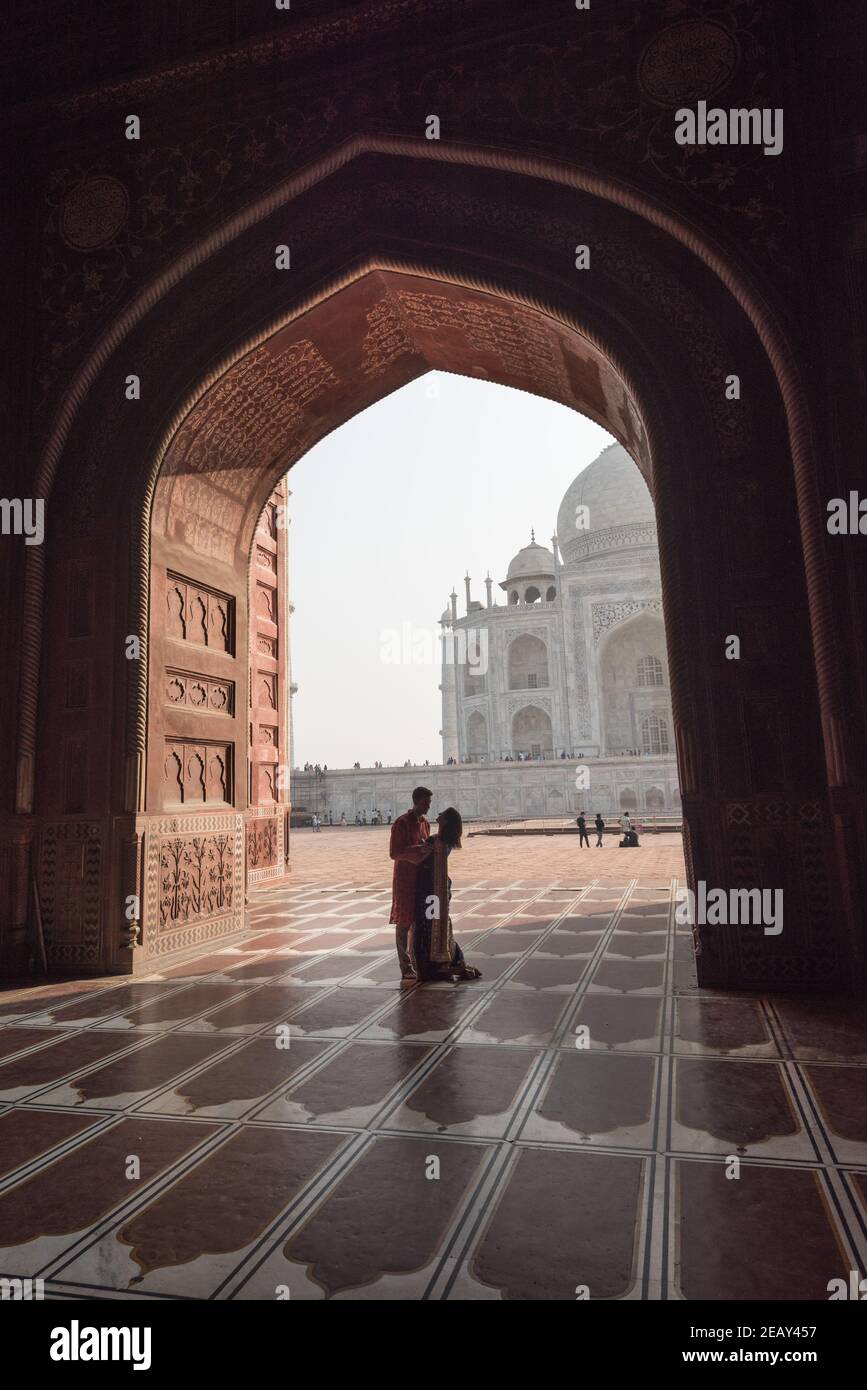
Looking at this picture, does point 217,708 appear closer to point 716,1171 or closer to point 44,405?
point 44,405

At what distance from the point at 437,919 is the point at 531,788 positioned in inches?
831

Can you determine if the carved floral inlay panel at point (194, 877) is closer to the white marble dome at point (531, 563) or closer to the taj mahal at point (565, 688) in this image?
the taj mahal at point (565, 688)

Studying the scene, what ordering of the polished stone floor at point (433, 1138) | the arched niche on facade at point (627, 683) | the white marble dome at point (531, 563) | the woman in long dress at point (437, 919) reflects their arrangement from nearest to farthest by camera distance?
the polished stone floor at point (433, 1138) → the woman in long dress at point (437, 919) → the arched niche on facade at point (627, 683) → the white marble dome at point (531, 563)

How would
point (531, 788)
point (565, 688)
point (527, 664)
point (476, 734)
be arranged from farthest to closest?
point (476, 734)
point (527, 664)
point (565, 688)
point (531, 788)

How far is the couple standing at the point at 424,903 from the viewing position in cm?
420

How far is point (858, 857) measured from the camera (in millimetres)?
3604

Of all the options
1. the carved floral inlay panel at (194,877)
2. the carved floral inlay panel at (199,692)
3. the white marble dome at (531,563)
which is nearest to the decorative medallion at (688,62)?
the carved floral inlay panel at (199,692)

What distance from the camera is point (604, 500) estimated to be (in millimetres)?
31844

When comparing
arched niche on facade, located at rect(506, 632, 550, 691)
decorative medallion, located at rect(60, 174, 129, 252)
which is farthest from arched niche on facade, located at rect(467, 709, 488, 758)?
decorative medallion, located at rect(60, 174, 129, 252)

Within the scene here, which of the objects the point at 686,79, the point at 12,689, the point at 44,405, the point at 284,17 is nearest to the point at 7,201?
the point at 44,405

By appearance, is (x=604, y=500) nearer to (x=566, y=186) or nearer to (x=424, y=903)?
(x=566, y=186)

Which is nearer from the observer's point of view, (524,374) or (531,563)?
(524,374)

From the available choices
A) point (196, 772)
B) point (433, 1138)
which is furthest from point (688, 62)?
point (433, 1138)

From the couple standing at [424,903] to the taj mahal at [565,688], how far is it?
63.8ft
